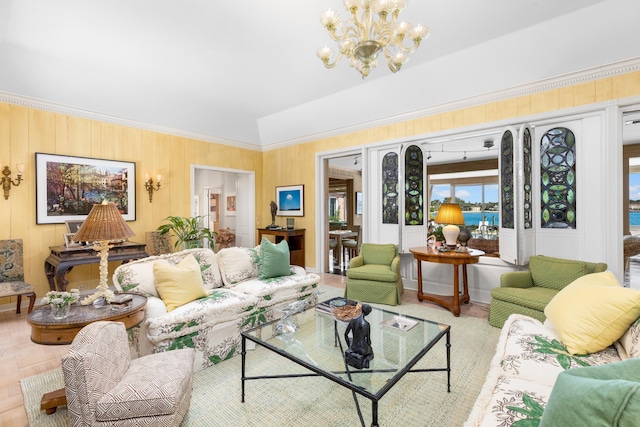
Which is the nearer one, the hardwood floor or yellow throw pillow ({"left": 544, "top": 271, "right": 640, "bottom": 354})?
yellow throw pillow ({"left": 544, "top": 271, "right": 640, "bottom": 354})

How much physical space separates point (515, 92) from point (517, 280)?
235cm

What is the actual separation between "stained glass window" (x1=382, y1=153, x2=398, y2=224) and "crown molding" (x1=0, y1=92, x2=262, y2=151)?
3.27 meters

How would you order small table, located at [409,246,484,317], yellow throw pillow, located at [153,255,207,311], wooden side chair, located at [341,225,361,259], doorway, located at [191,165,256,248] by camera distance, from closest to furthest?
1. yellow throw pillow, located at [153,255,207,311]
2. small table, located at [409,246,484,317]
3. doorway, located at [191,165,256,248]
4. wooden side chair, located at [341,225,361,259]

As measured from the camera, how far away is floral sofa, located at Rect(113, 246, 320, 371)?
7.61 feet

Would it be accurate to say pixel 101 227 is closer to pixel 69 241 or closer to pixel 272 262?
pixel 272 262

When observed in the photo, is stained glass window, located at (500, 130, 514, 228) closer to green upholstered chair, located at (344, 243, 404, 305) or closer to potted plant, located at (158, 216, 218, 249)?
green upholstered chair, located at (344, 243, 404, 305)

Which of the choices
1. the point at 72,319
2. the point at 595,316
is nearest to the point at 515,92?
the point at 595,316

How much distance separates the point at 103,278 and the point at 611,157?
5.04 m

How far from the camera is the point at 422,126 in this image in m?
4.61

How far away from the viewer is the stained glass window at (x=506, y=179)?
12.4 ft

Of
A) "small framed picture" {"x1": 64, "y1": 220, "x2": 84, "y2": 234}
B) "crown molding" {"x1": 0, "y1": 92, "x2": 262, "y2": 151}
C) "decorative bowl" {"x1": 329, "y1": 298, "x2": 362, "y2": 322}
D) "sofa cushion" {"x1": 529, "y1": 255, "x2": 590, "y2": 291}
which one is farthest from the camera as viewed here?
"small framed picture" {"x1": 64, "y1": 220, "x2": 84, "y2": 234}

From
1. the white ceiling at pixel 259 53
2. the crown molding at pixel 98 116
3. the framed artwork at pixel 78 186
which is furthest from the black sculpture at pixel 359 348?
the crown molding at pixel 98 116

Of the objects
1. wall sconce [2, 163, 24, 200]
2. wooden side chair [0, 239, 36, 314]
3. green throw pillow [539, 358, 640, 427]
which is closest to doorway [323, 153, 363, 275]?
wooden side chair [0, 239, 36, 314]

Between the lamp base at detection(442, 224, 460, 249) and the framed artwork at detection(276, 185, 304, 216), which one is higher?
the framed artwork at detection(276, 185, 304, 216)
